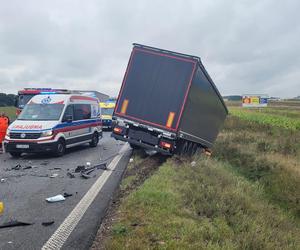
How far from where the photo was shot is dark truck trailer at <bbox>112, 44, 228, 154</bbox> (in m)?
12.3

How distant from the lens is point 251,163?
15.5 meters

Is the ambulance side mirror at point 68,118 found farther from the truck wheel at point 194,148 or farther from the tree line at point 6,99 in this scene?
the tree line at point 6,99

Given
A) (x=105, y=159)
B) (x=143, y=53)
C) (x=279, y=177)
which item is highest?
(x=143, y=53)

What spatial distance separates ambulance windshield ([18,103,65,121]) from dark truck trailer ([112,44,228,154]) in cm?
267

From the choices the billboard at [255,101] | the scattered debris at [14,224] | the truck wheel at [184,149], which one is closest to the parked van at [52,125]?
the truck wheel at [184,149]

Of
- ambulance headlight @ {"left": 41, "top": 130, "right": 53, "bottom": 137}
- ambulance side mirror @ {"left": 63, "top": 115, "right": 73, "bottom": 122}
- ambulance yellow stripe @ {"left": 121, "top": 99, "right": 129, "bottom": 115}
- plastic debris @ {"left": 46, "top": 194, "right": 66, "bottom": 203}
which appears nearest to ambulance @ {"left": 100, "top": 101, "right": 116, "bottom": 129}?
ambulance side mirror @ {"left": 63, "top": 115, "right": 73, "bottom": 122}

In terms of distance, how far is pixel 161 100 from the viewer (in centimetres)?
1257

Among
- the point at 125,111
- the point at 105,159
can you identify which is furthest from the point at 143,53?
the point at 105,159

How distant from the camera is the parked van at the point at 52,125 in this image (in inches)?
535

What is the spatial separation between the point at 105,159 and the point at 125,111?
185 cm

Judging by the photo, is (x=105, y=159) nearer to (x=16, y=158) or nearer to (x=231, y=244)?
(x=16, y=158)

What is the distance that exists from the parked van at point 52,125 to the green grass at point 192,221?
652 cm

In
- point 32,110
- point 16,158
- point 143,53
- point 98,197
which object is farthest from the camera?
point 32,110

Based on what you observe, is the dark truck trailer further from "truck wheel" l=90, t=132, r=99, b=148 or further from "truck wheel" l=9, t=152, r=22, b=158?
"truck wheel" l=90, t=132, r=99, b=148
